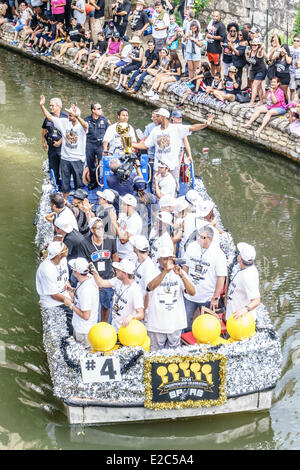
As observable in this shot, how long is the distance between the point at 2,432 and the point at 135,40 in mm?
15399

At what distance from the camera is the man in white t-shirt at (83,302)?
8023mm

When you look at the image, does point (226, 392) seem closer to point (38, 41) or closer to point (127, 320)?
point (127, 320)

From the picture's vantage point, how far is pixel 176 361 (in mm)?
7766

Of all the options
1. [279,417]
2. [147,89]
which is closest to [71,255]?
[279,417]

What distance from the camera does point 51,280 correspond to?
28.1ft

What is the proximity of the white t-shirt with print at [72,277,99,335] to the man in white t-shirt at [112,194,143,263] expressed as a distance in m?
1.49

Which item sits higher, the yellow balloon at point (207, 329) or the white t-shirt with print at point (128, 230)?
the white t-shirt with print at point (128, 230)

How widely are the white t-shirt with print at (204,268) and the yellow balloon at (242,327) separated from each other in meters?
0.81

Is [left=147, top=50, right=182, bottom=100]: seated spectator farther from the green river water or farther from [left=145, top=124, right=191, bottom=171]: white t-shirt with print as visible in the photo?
[left=145, top=124, right=191, bottom=171]: white t-shirt with print

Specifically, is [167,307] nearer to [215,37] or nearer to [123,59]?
[215,37]

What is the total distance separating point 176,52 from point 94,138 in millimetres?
8945

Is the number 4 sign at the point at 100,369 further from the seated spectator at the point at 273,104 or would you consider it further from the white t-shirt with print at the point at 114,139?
the seated spectator at the point at 273,104

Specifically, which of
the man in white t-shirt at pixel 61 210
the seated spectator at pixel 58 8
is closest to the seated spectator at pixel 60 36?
the seated spectator at pixel 58 8

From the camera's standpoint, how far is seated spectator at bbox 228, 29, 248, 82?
18016 mm
